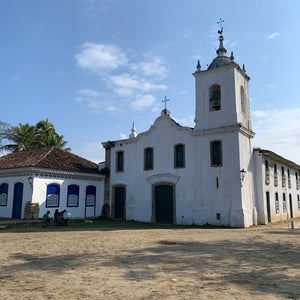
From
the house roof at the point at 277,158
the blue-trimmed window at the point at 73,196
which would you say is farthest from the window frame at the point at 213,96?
the blue-trimmed window at the point at 73,196

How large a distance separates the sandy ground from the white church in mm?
8110

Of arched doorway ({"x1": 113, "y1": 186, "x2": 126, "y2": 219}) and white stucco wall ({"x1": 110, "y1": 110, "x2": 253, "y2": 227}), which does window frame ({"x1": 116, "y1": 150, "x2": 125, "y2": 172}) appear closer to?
white stucco wall ({"x1": 110, "y1": 110, "x2": 253, "y2": 227})

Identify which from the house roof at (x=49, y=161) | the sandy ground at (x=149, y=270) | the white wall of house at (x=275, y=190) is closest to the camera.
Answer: the sandy ground at (x=149, y=270)

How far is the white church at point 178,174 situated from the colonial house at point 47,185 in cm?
6

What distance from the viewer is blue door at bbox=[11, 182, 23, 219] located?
71.0ft

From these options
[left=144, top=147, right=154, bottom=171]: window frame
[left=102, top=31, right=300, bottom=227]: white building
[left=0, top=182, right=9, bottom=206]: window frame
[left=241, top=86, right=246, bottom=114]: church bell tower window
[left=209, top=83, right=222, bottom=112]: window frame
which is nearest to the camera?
[left=102, top=31, right=300, bottom=227]: white building

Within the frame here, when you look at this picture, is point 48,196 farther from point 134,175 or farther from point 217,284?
point 217,284

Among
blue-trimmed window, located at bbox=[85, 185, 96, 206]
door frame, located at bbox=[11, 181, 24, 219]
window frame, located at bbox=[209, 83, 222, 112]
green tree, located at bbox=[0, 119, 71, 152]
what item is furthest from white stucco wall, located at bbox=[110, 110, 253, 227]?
green tree, located at bbox=[0, 119, 71, 152]

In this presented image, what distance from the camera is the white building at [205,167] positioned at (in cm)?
1970

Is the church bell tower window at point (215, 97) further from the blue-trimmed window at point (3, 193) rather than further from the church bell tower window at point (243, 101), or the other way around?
the blue-trimmed window at point (3, 193)

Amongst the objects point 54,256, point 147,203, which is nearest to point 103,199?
point 147,203

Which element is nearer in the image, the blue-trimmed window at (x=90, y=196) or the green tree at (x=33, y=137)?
the blue-trimmed window at (x=90, y=196)

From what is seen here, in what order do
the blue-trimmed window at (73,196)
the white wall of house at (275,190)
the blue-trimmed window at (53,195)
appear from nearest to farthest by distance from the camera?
1. the white wall of house at (275,190)
2. the blue-trimmed window at (53,195)
3. the blue-trimmed window at (73,196)

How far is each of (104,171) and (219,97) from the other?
990cm
